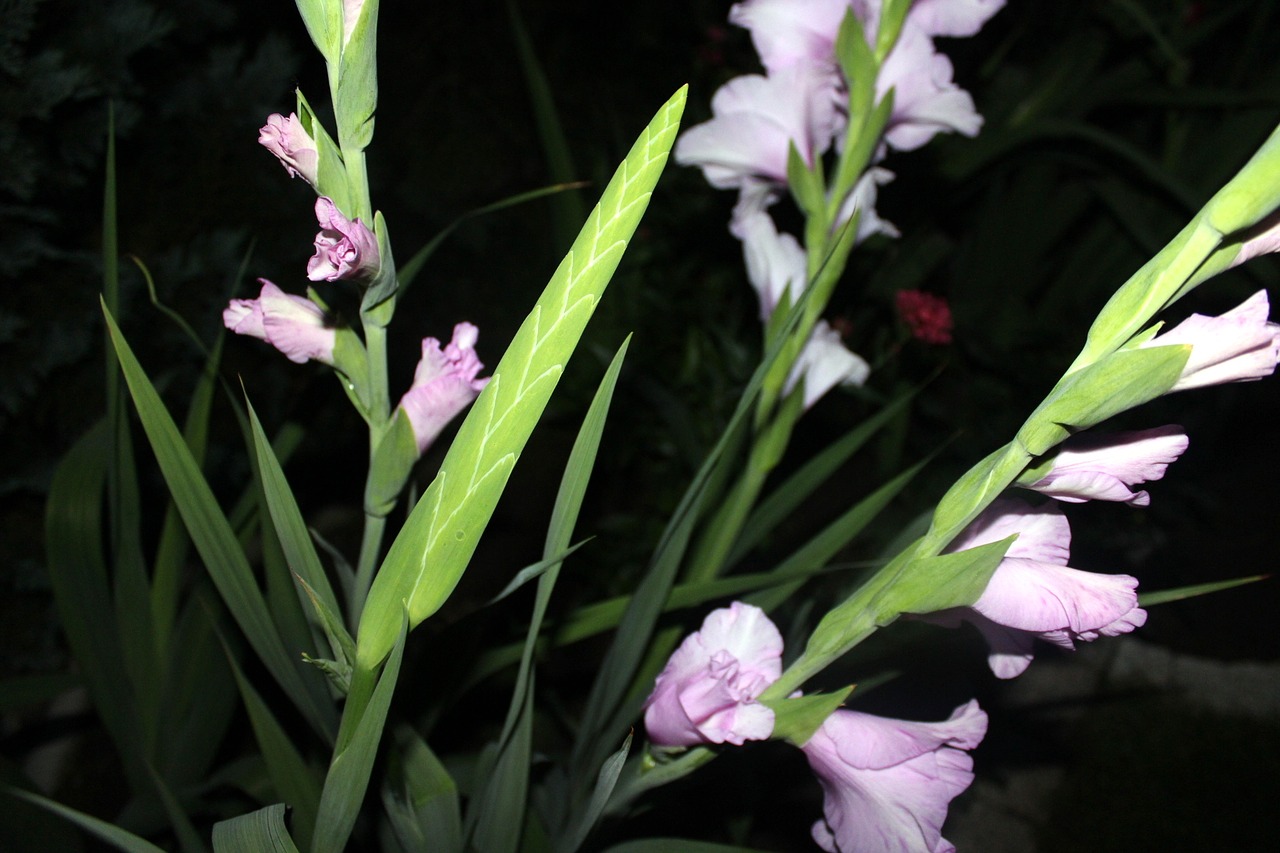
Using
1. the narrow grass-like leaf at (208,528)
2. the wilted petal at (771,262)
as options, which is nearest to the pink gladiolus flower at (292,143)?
the narrow grass-like leaf at (208,528)

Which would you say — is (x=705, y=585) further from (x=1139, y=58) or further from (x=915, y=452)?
(x=1139, y=58)

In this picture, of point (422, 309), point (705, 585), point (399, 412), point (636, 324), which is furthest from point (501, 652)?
point (422, 309)

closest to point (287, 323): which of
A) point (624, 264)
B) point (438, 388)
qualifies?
point (438, 388)

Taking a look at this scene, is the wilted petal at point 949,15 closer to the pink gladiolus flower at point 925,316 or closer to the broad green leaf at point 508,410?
the broad green leaf at point 508,410

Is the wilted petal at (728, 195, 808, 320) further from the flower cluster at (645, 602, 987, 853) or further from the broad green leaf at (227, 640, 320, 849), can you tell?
the broad green leaf at (227, 640, 320, 849)

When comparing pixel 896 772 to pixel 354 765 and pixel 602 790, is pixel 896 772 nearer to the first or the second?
pixel 602 790

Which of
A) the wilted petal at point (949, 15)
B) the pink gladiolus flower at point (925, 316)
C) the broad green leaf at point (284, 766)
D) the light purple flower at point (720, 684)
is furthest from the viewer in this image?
the pink gladiolus flower at point (925, 316)

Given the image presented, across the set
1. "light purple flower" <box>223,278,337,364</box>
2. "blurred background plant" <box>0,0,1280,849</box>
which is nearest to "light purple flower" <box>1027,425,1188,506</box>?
"blurred background plant" <box>0,0,1280,849</box>
